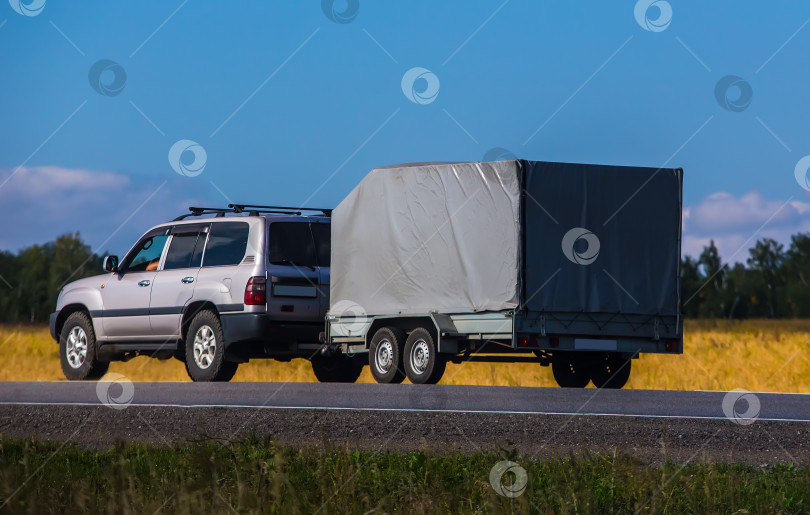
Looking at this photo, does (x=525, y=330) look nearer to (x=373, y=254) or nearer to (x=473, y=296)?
(x=473, y=296)

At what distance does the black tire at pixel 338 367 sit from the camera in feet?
61.5

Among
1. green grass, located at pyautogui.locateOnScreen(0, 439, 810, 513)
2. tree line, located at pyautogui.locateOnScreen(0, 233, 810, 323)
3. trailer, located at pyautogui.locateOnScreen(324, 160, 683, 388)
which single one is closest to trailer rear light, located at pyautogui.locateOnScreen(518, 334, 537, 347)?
trailer, located at pyautogui.locateOnScreen(324, 160, 683, 388)

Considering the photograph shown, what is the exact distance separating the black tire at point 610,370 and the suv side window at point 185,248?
537 centimetres

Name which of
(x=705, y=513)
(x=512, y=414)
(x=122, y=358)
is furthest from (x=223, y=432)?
(x=122, y=358)

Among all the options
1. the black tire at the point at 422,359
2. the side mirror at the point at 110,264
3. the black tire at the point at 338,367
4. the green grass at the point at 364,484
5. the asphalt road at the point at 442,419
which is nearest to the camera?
the green grass at the point at 364,484

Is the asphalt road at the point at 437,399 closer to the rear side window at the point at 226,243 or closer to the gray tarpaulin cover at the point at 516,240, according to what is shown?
the gray tarpaulin cover at the point at 516,240

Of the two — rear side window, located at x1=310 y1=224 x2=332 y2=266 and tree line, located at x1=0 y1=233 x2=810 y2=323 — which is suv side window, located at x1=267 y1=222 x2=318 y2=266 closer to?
rear side window, located at x1=310 y1=224 x2=332 y2=266

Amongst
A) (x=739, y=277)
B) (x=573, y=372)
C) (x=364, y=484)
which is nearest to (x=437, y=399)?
(x=573, y=372)

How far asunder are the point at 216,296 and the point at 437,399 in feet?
13.8

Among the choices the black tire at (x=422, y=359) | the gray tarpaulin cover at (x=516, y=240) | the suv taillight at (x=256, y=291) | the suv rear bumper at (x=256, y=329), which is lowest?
the black tire at (x=422, y=359)

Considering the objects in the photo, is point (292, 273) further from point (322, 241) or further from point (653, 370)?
point (653, 370)

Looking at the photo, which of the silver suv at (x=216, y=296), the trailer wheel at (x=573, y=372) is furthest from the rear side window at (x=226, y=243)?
the trailer wheel at (x=573, y=372)

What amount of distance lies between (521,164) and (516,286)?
4.71ft

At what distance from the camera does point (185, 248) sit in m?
17.3
